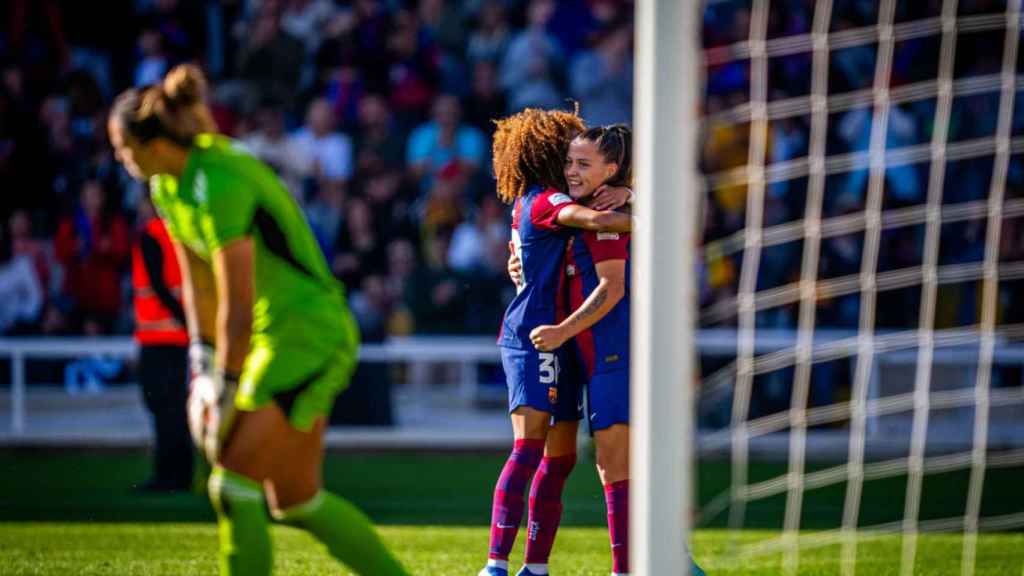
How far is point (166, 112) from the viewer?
14.1ft

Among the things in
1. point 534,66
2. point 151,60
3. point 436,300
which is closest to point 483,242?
point 436,300

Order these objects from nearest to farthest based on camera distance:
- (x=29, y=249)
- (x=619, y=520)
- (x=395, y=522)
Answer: (x=619, y=520), (x=395, y=522), (x=29, y=249)

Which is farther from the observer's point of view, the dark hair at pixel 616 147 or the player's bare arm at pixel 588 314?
the dark hair at pixel 616 147

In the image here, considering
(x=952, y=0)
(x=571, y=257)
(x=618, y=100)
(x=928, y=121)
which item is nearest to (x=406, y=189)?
(x=618, y=100)

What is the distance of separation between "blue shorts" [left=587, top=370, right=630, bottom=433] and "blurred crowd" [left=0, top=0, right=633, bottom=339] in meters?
6.93

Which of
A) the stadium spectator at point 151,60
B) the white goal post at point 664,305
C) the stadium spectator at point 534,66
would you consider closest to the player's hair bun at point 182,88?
the white goal post at point 664,305

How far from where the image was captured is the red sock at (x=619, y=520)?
220 inches

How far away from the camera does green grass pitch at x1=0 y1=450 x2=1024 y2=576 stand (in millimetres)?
6770

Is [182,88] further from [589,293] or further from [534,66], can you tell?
[534,66]

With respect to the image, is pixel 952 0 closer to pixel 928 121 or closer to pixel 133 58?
pixel 928 121

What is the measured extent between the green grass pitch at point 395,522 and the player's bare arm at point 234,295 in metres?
2.48

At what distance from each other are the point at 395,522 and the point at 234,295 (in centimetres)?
468

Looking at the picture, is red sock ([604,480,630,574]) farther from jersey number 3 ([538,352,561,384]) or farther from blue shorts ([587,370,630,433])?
jersey number 3 ([538,352,561,384])

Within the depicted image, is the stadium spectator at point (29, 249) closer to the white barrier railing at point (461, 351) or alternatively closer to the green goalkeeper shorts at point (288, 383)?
the white barrier railing at point (461, 351)
